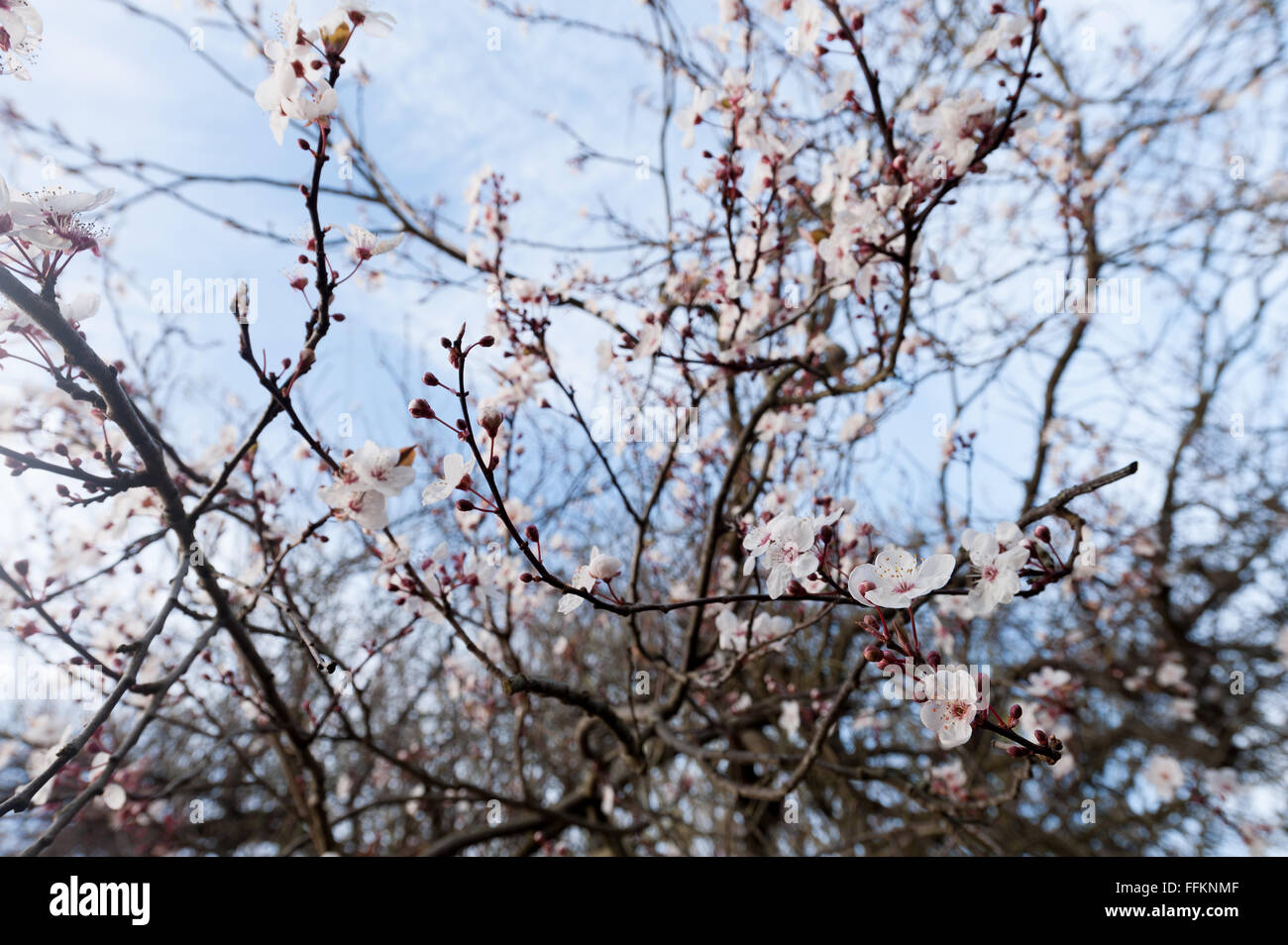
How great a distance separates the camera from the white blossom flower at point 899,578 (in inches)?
35.9

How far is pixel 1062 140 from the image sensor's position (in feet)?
10.9

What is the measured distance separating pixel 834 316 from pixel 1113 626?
2.79 metres

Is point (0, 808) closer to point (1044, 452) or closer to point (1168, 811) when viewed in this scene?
point (1044, 452)

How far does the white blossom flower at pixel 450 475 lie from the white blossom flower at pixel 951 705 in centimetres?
66

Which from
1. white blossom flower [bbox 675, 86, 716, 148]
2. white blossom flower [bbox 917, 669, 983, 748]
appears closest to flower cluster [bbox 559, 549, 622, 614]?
white blossom flower [bbox 917, 669, 983, 748]

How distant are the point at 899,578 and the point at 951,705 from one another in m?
0.18

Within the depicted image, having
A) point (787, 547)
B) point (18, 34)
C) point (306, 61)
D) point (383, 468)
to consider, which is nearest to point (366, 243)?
point (306, 61)

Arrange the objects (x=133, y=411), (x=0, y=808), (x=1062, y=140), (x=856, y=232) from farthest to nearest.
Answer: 1. (x=1062, y=140)
2. (x=856, y=232)
3. (x=133, y=411)
4. (x=0, y=808)

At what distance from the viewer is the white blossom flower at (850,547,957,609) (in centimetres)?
91

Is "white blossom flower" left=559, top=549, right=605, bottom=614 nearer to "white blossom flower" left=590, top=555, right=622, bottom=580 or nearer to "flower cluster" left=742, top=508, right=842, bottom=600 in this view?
"white blossom flower" left=590, top=555, right=622, bottom=580

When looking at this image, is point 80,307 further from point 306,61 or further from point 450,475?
point 450,475

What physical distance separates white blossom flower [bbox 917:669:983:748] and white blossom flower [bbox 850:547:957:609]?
10 centimetres

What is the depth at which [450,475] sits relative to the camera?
1.01 meters
